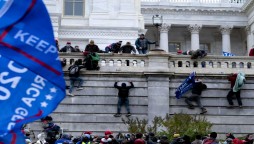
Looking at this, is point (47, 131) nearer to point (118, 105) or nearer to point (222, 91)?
point (118, 105)

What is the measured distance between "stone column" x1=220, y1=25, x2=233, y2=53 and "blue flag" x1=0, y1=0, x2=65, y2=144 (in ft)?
165

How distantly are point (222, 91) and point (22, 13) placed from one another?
1973 centimetres

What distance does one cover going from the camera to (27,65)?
5961 millimetres

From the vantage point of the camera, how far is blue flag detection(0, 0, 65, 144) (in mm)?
5848

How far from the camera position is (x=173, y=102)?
80.7 ft

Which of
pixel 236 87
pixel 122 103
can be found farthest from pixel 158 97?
pixel 236 87

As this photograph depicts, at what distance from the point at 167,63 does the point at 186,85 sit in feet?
5.09

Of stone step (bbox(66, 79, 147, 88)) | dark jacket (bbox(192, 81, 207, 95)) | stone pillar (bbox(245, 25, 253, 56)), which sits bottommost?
dark jacket (bbox(192, 81, 207, 95))

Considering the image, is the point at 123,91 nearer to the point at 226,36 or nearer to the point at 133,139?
the point at 133,139

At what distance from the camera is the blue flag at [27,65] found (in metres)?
5.85

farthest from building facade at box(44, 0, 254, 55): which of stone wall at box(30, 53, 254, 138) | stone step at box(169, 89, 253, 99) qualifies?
stone step at box(169, 89, 253, 99)

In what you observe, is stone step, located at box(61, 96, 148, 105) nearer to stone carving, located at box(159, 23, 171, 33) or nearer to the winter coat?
the winter coat

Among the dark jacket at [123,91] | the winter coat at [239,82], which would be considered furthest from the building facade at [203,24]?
the dark jacket at [123,91]

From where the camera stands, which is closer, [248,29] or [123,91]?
[123,91]
